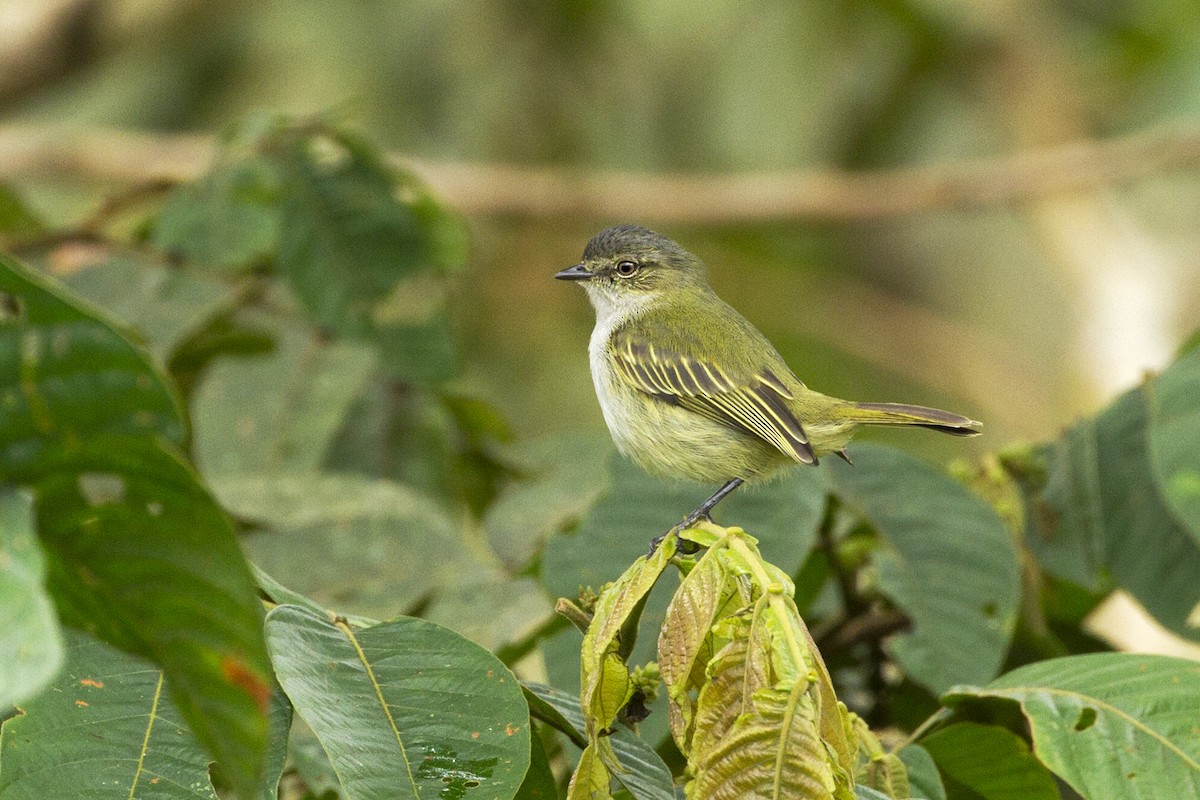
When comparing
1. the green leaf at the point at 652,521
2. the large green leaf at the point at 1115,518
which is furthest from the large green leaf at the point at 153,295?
the large green leaf at the point at 1115,518

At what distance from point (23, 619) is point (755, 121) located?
7.32 m

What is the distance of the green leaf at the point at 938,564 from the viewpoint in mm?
2275

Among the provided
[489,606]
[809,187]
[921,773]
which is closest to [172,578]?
[921,773]

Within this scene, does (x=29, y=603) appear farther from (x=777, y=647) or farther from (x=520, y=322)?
(x=520, y=322)

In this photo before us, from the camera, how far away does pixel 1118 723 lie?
1.63m

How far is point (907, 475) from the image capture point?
2.45m

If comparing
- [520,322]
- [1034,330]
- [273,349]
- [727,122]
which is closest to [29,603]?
[273,349]

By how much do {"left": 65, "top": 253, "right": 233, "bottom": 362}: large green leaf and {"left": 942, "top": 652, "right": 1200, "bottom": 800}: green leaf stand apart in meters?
2.17

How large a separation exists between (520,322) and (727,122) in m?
1.73

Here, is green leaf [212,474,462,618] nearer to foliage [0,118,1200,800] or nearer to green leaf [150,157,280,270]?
foliage [0,118,1200,800]

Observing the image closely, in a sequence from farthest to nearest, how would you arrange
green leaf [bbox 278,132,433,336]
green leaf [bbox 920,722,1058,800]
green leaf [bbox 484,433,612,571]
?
1. green leaf [bbox 278,132,433,336]
2. green leaf [bbox 484,433,612,571]
3. green leaf [bbox 920,722,1058,800]

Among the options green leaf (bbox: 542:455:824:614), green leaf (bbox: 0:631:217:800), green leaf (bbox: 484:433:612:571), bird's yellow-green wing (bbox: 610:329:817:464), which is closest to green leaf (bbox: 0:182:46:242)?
green leaf (bbox: 484:433:612:571)

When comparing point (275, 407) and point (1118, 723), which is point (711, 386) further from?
point (1118, 723)

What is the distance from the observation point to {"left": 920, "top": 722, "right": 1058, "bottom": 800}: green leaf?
1.74 metres
